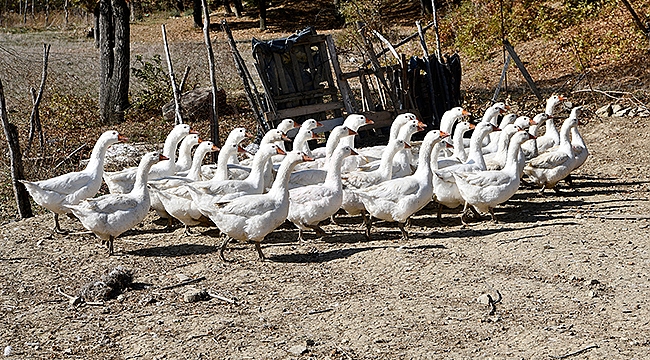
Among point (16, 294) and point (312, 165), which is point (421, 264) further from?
point (16, 294)

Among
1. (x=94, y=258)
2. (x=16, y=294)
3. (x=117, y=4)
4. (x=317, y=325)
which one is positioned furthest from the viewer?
(x=117, y=4)

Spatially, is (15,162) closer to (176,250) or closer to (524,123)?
(176,250)

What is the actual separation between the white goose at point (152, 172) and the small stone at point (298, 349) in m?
4.38

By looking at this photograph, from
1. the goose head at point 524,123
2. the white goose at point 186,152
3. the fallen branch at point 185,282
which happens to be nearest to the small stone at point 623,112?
the goose head at point 524,123

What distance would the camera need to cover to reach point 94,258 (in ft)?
28.3

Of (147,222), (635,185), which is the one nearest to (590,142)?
(635,185)

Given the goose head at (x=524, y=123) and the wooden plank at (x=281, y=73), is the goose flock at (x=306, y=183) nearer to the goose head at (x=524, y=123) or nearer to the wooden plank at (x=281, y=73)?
the goose head at (x=524, y=123)

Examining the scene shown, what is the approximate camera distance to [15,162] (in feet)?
35.2

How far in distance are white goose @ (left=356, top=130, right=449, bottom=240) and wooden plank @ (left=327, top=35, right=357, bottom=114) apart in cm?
506

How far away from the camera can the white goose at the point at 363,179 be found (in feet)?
29.3


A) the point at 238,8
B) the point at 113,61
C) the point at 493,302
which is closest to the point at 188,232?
the point at 493,302

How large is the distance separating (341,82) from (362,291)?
703 cm

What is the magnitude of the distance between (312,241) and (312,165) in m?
1.66

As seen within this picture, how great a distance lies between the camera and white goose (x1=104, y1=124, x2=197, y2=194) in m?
9.65
